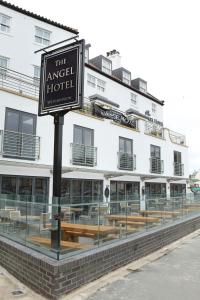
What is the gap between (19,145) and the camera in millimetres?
13023

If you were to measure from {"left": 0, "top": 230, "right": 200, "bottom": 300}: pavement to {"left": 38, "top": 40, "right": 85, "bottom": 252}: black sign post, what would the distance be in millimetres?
1895

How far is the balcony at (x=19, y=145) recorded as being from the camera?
41.0 feet

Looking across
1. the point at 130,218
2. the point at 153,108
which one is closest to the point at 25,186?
the point at 130,218

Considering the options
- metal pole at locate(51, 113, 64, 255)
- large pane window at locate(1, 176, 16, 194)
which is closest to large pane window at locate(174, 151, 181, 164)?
large pane window at locate(1, 176, 16, 194)

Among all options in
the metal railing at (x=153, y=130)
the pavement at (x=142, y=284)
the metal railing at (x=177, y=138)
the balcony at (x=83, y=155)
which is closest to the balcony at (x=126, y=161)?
the balcony at (x=83, y=155)

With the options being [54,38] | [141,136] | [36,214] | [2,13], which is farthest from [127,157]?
[36,214]

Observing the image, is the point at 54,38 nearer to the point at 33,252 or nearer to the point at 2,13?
the point at 2,13

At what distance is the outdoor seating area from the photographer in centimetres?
590

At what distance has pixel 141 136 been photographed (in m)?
21.1

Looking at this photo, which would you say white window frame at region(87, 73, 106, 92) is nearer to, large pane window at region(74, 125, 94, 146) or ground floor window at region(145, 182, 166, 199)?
large pane window at region(74, 125, 94, 146)

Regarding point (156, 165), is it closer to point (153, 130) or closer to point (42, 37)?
point (153, 130)

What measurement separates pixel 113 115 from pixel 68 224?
1284 cm

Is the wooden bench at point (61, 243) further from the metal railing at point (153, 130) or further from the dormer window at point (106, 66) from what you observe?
the dormer window at point (106, 66)

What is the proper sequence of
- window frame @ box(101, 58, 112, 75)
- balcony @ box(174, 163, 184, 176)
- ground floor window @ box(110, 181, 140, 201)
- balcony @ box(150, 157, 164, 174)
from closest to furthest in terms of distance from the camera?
1. ground floor window @ box(110, 181, 140, 201)
2. balcony @ box(150, 157, 164, 174)
3. window frame @ box(101, 58, 112, 75)
4. balcony @ box(174, 163, 184, 176)
